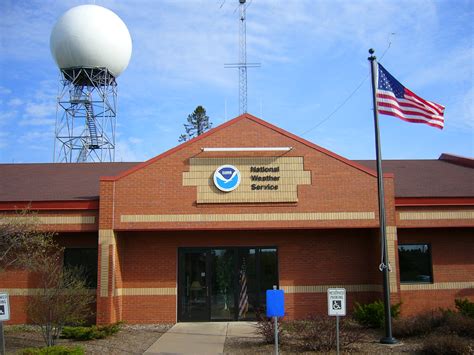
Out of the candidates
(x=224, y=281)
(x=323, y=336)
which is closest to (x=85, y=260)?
(x=224, y=281)

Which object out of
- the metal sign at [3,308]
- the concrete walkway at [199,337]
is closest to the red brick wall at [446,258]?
the concrete walkway at [199,337]

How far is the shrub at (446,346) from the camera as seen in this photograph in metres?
11.1

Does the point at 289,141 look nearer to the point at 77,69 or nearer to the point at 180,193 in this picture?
the point at 180,193

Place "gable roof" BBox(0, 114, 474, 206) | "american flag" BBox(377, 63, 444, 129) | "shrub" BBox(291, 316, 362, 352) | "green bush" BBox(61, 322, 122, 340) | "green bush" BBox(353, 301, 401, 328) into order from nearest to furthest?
"shrub" BBox(291, 316, 362, 352) → "american flag" BBox(377, 63, 444, 129) → "green bush" BBox(61, 322, 122, 340) → "green bush" BBox(353, 301, 401, 328) → "gable roof" BBox(0, 114, 474, 206)

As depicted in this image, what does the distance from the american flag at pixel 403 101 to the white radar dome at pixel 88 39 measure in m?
22.9

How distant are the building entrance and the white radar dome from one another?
18.9 meters

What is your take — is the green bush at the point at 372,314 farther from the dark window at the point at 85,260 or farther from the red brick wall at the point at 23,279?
the red brick wall at the point at 23,279

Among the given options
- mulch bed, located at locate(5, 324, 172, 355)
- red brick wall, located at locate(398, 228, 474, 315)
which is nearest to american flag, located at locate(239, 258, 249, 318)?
mulch bed, located at locate(5, 324, 172, 355)

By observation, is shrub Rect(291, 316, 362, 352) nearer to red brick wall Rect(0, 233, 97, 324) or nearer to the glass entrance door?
the glass entrance door

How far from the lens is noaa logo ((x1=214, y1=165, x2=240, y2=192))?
17562 millimetres

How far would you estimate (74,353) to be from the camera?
10773 millimetres

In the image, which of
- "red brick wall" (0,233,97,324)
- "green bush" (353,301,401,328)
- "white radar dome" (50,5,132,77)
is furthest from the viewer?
"white radar dome" (50,5,132,77)

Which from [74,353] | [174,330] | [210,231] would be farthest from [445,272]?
[74,353]

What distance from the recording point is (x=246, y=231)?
1878cm
